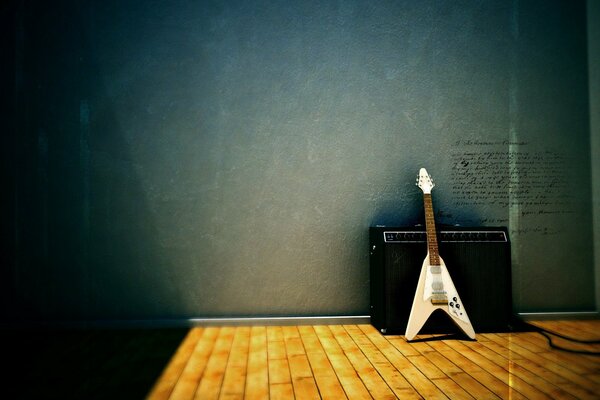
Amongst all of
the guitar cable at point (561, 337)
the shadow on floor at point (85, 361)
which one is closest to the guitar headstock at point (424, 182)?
the guitar cable at point (561, 337)

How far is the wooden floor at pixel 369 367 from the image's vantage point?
1.39 metres

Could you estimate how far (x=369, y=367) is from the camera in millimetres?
1617

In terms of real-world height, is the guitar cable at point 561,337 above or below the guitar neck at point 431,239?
below

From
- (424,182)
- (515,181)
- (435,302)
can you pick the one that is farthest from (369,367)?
(515,181)

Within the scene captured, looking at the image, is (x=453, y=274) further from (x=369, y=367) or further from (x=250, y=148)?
(x=250, y=148)

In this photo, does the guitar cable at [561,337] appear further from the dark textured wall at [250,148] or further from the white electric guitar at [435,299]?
the white electric guitar at [435,299]

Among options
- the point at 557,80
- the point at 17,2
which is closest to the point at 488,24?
the point at 557,80

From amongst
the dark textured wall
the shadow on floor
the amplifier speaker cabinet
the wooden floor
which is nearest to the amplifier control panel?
the amplifier speaker cabinet

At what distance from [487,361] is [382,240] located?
755 mm

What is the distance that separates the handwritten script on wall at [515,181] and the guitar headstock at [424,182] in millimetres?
303

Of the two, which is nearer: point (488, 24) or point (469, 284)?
point (469, 284)

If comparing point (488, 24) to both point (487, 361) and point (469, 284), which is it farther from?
point (487, 361)

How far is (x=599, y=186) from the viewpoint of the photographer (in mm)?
2473

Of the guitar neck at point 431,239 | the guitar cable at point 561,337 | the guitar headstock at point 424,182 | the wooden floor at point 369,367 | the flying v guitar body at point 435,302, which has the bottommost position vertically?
the guitar cable at point 561,337
